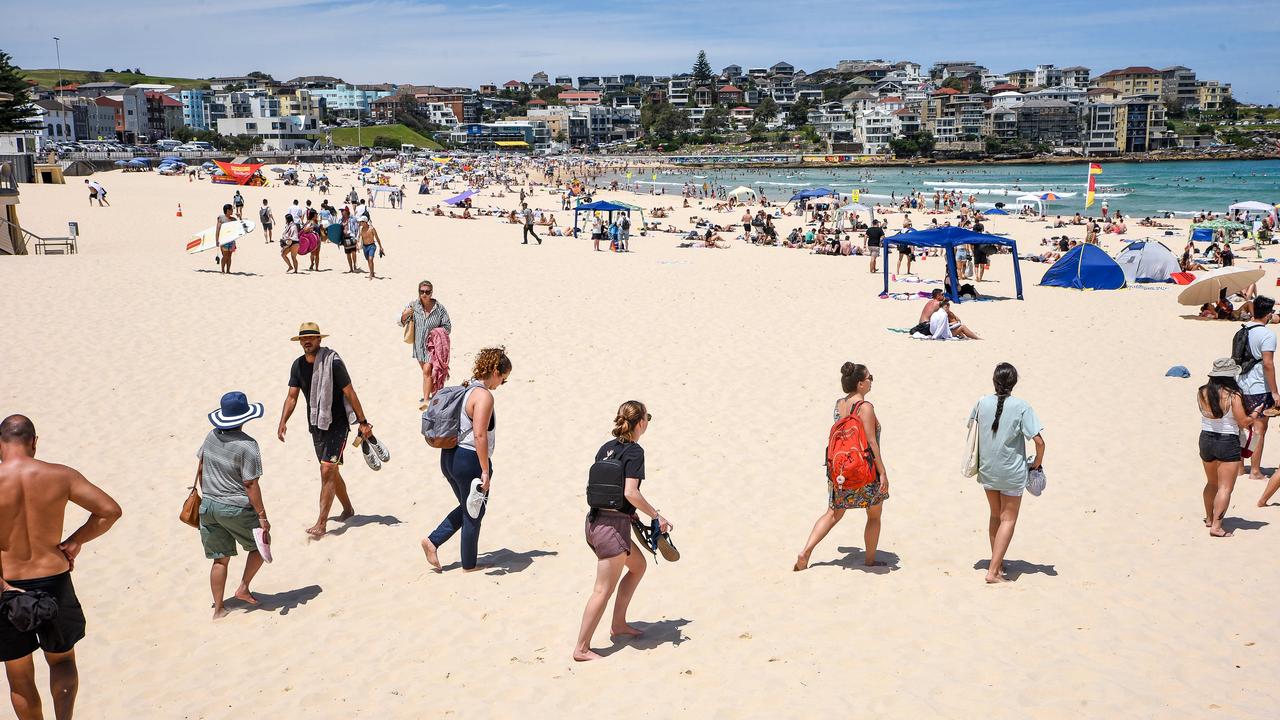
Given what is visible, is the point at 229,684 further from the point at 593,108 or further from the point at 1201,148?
the point at 593,108

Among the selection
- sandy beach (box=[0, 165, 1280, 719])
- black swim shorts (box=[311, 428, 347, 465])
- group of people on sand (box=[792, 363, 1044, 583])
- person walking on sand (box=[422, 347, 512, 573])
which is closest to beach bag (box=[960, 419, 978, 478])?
group of people on sand (box=[792, 363, 1044, 583])

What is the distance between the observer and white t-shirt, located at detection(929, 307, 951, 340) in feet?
43.5

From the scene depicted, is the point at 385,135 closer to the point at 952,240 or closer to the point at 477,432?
the point at 952,240

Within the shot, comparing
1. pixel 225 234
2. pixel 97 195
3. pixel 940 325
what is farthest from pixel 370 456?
pixel 97 195

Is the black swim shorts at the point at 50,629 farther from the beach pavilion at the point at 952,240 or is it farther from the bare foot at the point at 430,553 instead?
the beach pavilion at the point at 952,240

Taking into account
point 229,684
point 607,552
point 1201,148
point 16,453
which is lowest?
point 229,684

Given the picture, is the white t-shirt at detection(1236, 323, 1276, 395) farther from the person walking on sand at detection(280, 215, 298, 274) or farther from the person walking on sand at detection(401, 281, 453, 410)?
the person walking on sand at detection(280, 215, 298, 274)

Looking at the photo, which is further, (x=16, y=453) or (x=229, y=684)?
(x=229, y=684)

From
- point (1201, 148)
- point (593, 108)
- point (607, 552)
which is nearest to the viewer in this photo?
point (607, 552)

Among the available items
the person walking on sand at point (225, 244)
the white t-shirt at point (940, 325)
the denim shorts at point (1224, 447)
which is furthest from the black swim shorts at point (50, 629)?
the person walking on sand at point (225, 244)

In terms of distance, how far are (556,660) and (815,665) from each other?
1.26 m

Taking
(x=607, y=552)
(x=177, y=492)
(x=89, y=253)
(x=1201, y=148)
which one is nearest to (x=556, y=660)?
Result: (x=607, y=552)

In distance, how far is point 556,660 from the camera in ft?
Answer: 15.8

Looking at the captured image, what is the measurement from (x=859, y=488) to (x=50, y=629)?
4.03 m
